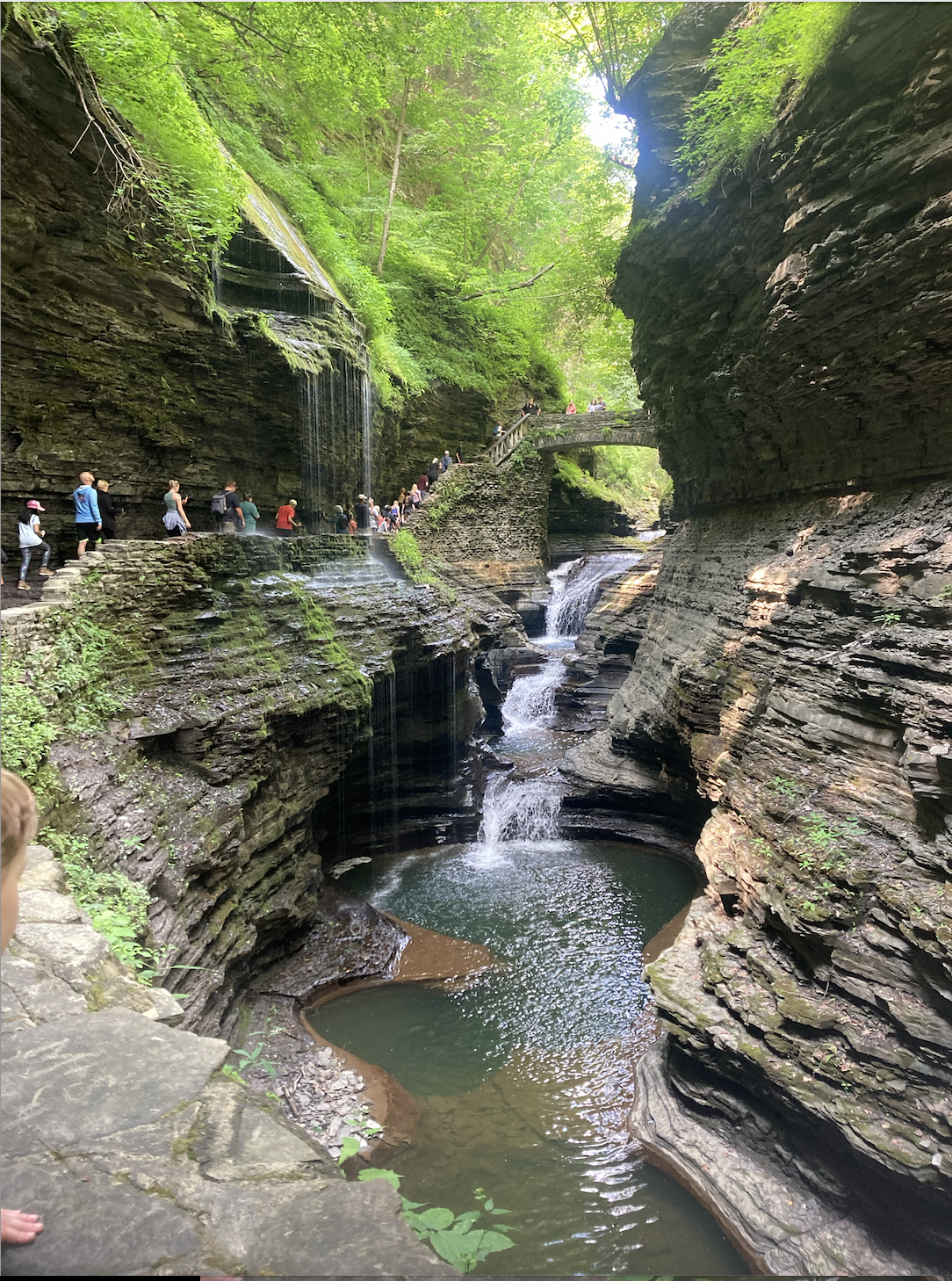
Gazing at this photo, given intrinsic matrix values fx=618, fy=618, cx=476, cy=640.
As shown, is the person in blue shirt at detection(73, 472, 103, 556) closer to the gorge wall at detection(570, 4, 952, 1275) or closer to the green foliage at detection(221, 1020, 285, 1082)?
the green foliage at detection(221, 1020, 285, 1082)

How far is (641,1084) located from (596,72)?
2193 cm

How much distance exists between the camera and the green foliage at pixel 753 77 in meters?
7.76

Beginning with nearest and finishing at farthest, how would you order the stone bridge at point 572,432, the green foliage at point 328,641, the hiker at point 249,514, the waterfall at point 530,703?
the green foliage at point 328,641 < the hiker at point 249,514 < the waterfall at point 530,703 < the stone bridge at point 572,432

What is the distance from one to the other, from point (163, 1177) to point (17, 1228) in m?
0.42

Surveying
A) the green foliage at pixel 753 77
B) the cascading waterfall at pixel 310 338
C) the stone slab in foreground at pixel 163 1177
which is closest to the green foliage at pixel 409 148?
the cascading waterfall at pixel 310 338

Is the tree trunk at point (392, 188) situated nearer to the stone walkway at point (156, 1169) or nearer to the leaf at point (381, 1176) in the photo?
the stone walkway at point (156, 1169)

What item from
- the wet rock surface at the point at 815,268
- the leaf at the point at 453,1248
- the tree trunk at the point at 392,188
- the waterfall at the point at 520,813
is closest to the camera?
the leaf at the point at 453,1248

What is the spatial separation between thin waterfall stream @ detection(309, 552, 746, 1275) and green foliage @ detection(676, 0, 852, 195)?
1268 cm

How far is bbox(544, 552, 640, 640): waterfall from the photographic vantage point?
26328 millimetres

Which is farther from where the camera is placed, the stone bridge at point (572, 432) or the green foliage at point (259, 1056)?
the stone bridge at point (572, 432)

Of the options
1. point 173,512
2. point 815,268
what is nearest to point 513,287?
point 815,268

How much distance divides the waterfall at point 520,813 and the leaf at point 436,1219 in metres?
11.3

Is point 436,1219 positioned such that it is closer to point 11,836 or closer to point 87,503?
point 11,836

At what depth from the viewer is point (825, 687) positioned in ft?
27.0
